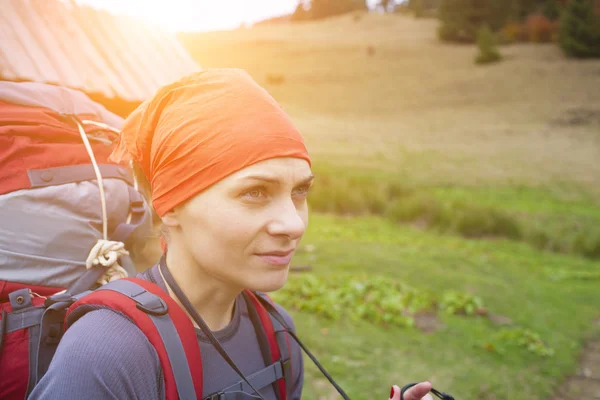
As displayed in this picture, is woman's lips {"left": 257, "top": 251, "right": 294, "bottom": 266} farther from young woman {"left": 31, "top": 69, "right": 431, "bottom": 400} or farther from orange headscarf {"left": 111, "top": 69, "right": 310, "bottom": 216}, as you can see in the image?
orange headscarf {"left": 111, "top": 69, "right": 310, "bottom": 216}

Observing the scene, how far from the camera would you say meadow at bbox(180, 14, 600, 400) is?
5.44 meters

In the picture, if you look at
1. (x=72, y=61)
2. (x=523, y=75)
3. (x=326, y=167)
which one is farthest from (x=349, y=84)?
(x=72, y=61)

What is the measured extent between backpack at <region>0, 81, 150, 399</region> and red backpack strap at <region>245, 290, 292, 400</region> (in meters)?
0.57

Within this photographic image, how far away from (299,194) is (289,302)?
4.85 m

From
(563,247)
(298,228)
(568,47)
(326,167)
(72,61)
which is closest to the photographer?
(298,228)

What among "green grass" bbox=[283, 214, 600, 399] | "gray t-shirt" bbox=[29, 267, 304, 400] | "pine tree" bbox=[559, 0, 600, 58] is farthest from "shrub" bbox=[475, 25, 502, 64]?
"gray t-shirt" bbox=[29, 267, 304, 400]

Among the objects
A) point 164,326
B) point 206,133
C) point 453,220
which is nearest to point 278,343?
point 164,326

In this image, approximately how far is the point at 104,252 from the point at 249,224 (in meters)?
0.67

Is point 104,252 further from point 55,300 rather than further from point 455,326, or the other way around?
point 455,326

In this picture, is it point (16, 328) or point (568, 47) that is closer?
point (16, 328)

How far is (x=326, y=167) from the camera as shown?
18.4 metres

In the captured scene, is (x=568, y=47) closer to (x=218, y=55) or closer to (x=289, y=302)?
(x=218, y=55)

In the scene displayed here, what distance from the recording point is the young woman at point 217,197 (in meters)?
1.51

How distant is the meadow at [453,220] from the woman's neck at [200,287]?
3121mm
